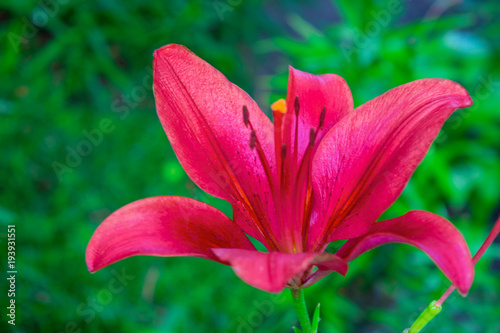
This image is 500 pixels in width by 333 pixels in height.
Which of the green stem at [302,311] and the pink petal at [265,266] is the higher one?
the pink petal at [265,266]

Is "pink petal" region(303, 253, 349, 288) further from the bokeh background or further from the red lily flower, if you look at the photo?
the bokeh background

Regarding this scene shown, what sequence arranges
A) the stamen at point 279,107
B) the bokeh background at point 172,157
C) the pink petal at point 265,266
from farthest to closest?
the bokeh background at point 172,157
the stamen at point 279,107
the pink petal at point 265,266

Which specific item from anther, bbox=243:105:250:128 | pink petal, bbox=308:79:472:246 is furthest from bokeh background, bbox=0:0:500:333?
anther, bbox=243:105:250:128

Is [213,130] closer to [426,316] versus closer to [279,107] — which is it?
[279,107]

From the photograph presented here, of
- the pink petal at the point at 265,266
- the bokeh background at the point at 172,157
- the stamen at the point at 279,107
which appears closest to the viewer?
the pink petal at the point at 265,266

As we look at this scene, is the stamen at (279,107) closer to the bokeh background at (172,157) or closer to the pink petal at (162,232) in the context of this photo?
the pink petal at (162,232)

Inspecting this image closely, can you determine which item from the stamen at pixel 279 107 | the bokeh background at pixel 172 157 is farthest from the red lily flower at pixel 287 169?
the bokeh background at pixel 172 157
